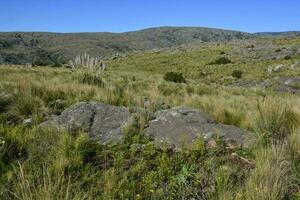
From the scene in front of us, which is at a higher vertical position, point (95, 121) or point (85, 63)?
point (85, 63)

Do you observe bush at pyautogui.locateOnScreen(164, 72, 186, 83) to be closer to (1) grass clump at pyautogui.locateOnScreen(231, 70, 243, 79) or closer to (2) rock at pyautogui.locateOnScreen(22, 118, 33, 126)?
(1) grass clump at pyautogui.locateOnScreen(231, 70, 243, 79)

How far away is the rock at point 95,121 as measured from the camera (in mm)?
6902

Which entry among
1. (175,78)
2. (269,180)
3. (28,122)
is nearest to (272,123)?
(269,180)

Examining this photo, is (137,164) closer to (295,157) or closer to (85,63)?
(295,157)

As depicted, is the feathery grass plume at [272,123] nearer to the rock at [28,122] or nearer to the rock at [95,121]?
the rock at [95,121]

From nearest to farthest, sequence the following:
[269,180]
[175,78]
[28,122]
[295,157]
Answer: [269,180] < [295,157] < [28,122] < [175,78]

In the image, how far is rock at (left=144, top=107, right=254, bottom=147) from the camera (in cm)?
656

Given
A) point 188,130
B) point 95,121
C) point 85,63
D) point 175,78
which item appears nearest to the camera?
point 188,130

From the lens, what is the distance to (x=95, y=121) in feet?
24.9

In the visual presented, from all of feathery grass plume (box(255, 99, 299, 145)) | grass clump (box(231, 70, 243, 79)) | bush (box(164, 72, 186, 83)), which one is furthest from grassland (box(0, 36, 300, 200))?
grass clump (box(231, 70, 243, 79))

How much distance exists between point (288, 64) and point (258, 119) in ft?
111

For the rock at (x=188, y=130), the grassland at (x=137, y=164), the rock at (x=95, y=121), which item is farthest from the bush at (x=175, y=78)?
the rock at (x=188, y=130)

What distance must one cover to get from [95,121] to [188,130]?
1784 mm

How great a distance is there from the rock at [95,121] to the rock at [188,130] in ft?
1.88
